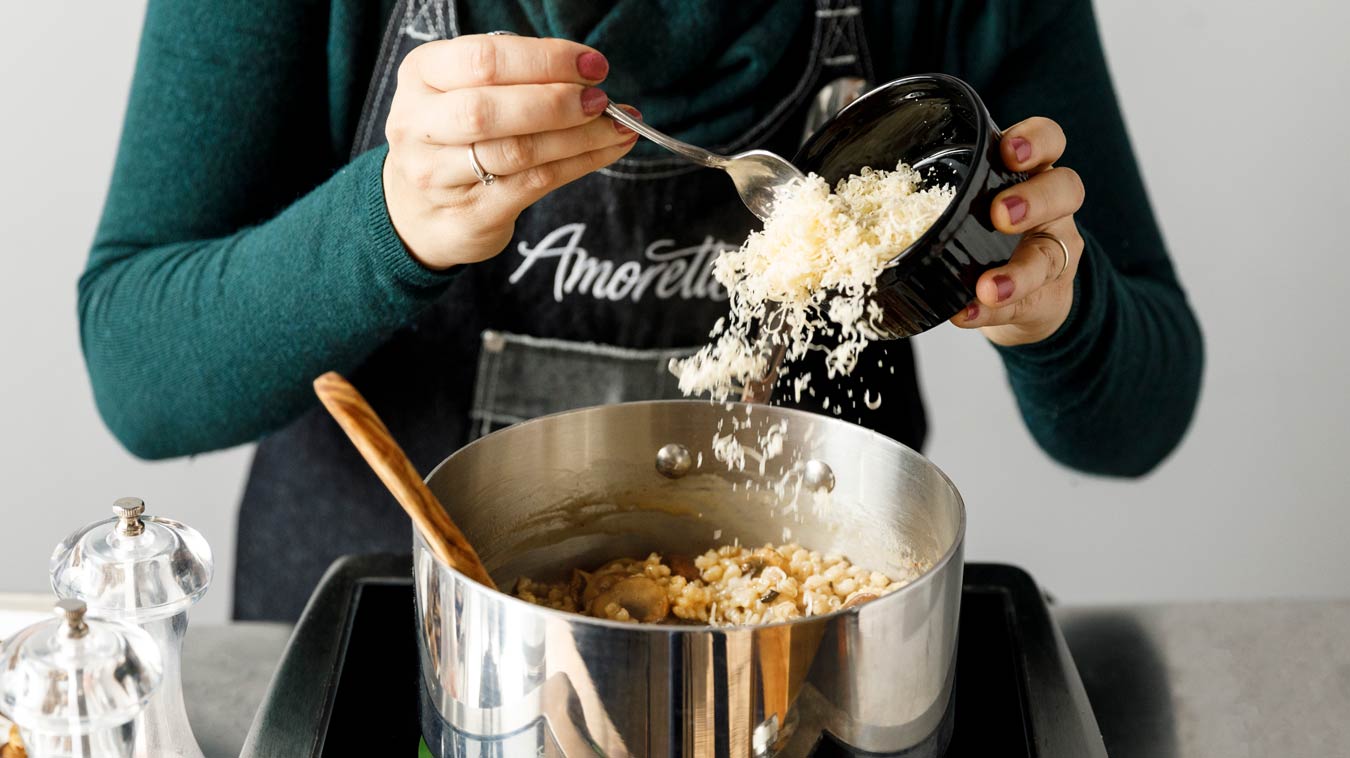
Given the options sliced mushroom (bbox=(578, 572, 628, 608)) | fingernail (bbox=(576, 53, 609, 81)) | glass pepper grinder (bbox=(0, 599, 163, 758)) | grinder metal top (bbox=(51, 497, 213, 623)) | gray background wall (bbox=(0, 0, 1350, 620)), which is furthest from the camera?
gray background wall (bbox=(0, 0, 1350, 620))

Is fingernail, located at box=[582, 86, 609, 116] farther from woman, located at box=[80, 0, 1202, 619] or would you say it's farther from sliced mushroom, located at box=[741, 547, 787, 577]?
sliced mushroom, located at box=[741, 547, 787, 577]

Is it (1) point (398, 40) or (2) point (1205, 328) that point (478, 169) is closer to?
(1) point (398, 40)

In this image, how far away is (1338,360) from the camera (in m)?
2.09

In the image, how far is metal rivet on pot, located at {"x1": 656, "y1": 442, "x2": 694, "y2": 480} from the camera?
973 millimetres

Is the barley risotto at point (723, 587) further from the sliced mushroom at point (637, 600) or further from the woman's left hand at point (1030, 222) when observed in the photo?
the woman's left hand at point (1030, 222)

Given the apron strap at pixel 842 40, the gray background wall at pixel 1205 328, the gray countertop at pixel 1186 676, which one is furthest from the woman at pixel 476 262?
the gray background wall at pixel 1205 328

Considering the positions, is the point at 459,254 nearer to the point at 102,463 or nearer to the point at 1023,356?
the point at 1023,356

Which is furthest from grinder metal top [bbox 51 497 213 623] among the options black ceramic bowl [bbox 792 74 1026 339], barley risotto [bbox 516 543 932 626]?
black ceramic bowl [bbox 792 74 1026 339]

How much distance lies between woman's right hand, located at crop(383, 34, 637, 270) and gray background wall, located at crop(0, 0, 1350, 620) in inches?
44.8

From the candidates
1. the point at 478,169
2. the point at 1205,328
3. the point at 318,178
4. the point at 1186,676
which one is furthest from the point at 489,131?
the point at 1205,328

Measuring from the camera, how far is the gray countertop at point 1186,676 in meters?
0.95

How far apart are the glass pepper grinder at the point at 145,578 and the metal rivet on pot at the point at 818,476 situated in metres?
0.43

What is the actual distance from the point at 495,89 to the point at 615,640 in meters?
0.40

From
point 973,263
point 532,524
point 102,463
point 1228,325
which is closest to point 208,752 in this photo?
point 532,524
